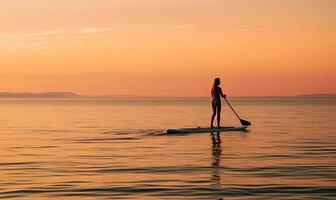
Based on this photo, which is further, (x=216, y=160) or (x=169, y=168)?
(x=216, y=160)

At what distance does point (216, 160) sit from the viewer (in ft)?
61.4

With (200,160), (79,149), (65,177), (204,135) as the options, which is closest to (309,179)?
(200,160)

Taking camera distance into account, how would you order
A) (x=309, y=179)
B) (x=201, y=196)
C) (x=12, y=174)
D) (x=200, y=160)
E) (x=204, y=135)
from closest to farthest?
(x=201, y=196) → (x=309, y=179) → (x=12, y=174) → (x=200, y=160) → (x=204, y=135)

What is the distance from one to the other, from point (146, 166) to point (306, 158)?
5.60 m

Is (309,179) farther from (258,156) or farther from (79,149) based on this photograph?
(79,149)

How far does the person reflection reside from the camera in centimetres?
1392

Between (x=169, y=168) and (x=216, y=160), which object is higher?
(x=216, y=160)

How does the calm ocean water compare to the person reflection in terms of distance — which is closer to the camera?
the calm ocean water

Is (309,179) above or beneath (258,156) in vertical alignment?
beneath

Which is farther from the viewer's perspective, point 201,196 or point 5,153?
point 5,153

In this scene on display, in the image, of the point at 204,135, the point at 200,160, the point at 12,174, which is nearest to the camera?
the point at 12,174

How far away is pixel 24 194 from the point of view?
12.7 meters

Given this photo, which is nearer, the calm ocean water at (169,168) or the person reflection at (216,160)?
the calm ocean water at (169,168)

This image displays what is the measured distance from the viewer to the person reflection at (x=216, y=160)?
548 inches
